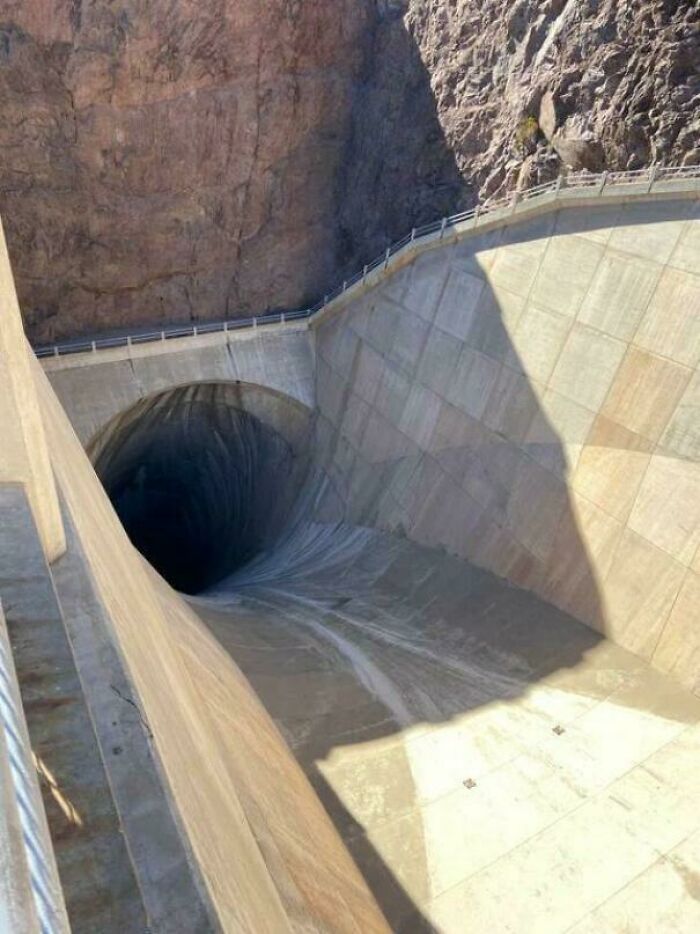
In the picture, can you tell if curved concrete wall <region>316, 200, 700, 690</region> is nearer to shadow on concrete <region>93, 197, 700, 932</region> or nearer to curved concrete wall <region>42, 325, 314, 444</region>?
shadow on concrete <region>93, 197, 700, 932</region>

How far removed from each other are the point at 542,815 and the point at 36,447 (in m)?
6.89

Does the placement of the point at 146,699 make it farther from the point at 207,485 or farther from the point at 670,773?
the point at 207,485

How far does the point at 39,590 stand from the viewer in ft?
14.0

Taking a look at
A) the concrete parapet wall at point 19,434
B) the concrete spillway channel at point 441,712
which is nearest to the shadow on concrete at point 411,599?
the concrete spillway channel at point 441,712

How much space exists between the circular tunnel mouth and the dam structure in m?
0.28

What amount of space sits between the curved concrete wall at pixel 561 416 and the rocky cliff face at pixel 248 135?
13.1 feet

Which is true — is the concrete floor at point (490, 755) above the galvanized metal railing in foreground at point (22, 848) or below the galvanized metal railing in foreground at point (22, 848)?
below

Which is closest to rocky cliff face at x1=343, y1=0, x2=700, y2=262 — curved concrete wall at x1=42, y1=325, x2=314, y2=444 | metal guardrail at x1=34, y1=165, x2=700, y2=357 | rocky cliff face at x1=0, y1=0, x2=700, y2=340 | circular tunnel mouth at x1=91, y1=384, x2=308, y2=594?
rocky cliff face at x1=0, y1=0, x2=700, y2=340

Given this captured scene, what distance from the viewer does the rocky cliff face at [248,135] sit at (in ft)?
61.6

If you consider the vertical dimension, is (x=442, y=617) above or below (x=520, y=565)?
below

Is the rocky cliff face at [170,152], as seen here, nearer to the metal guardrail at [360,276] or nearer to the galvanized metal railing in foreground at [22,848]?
the metal guardrail at [360,276]

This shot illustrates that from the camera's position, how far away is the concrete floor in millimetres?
7508

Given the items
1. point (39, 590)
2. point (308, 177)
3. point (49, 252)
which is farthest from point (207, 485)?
point (39, 590)

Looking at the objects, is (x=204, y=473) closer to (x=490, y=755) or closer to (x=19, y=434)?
(x=490, y=755)
